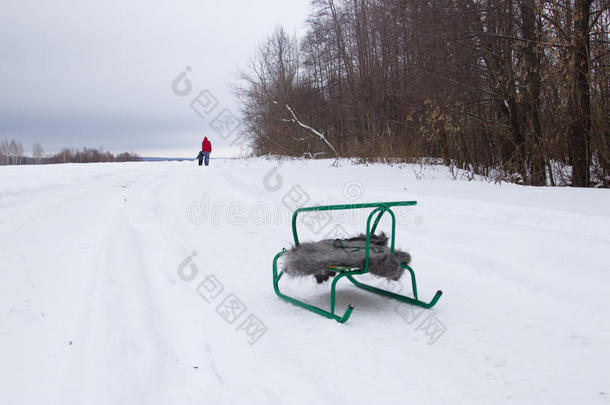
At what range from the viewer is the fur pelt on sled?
3857mm

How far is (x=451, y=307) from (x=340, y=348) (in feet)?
4.34

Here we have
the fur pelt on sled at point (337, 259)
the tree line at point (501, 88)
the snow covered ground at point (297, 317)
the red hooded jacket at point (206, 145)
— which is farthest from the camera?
the red hooded jacket at point (206, 145)

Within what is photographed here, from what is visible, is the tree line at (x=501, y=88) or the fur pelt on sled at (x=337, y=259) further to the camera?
the tree line at (x=501, y=88)

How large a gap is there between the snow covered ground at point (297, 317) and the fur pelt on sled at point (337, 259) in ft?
1.17

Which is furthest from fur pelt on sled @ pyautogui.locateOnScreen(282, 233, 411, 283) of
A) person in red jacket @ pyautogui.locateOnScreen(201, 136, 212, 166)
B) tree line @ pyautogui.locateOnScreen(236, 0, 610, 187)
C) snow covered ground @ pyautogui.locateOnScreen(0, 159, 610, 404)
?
person in red jacket @ pyautogui.locateOnScreen(201, 136, 212, 166)

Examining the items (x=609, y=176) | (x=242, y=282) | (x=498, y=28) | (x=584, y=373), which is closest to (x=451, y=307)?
(x=584, y=373)

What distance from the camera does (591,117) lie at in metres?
8.75

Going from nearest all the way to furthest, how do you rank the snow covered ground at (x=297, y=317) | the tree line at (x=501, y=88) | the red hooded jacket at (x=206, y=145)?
the snow covered ground at (x=297, y=317), the tree line at (x=501, y=88), the red hooded jacket at (x=206, y=145)

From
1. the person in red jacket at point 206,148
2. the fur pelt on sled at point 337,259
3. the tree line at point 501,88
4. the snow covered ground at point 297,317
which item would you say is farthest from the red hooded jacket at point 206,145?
the fur pelt on sled at point 337,259

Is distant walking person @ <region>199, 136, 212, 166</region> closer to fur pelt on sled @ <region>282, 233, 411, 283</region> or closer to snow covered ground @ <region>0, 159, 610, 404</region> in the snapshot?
snow covered ground @ <region>0, 159, 610, 404</region>

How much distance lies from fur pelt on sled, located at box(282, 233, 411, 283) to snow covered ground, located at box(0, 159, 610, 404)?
1.17 feet

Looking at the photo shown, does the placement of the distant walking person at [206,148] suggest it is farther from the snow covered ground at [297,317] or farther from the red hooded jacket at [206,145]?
the snow covered ground at [297,317]

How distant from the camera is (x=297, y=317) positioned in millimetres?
3816

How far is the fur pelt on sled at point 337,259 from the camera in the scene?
3.86m
